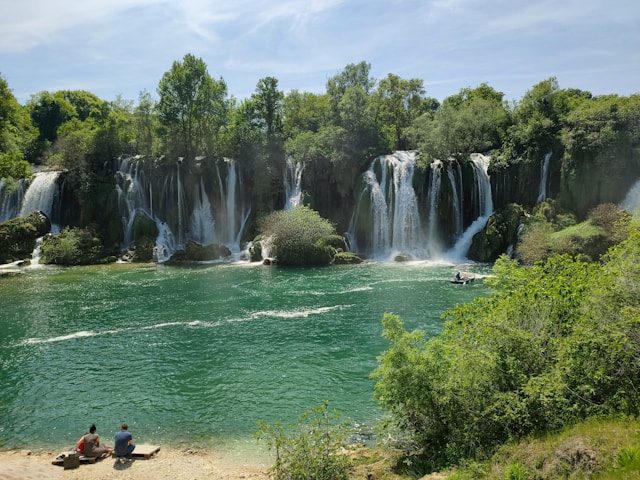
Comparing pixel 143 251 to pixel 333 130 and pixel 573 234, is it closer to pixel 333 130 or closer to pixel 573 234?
pixel 333 130

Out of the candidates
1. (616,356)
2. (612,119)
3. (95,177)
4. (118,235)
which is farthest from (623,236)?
(95,177)

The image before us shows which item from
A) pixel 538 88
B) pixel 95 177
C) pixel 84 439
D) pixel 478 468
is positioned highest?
pixel 538 88

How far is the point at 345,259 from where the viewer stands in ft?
157

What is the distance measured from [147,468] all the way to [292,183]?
4512 cm

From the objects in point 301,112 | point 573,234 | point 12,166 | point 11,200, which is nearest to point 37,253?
point 11,200

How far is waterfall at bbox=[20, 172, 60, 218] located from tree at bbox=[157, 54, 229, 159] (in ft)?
43.5

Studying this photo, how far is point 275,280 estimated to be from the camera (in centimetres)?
4038

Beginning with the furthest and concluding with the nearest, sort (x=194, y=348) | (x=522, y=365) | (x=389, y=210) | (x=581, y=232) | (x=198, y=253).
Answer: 1. (x=389, y=210)
2. (x=198, y=253)
3. (x=581, y=232)
4. (x=194, y=348)
5. (x=522, y=365)

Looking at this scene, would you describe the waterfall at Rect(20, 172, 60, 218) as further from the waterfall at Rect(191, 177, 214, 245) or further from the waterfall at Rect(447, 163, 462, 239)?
the waterfall at Rect(447, 163, 462, 239)

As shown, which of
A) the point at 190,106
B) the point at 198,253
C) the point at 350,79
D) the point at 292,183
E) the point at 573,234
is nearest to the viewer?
the point at 573,234

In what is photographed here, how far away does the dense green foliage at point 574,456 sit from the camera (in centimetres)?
827

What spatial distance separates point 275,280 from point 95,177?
2910 cm

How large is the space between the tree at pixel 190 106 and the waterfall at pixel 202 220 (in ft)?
18.2

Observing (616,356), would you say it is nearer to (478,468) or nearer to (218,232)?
(478,468)
